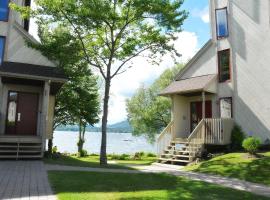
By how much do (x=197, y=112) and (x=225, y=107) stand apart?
8.30 ft

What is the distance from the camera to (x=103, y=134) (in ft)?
58.0

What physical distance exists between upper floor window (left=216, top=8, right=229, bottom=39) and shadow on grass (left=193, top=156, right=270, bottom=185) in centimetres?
862

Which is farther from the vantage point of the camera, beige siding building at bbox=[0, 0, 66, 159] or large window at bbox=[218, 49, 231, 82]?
large window at bbox=[218, 49, 231, 82]

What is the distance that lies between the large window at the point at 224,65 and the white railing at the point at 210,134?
2.98 metres

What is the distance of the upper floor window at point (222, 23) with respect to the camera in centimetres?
1966

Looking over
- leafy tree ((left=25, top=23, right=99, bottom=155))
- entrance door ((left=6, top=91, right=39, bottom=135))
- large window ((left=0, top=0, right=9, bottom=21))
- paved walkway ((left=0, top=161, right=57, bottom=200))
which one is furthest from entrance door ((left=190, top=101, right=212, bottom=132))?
large window ((left=0, top=0, right=9, bottom=21))

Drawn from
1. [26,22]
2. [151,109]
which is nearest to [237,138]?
[26,22]

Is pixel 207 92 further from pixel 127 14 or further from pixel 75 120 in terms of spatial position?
pixel 75 120

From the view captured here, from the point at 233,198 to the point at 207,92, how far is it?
12.3 metres

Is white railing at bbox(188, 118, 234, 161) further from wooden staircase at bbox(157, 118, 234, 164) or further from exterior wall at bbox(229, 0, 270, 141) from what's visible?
exterior wall at bbox(229, 0, 270, 141)

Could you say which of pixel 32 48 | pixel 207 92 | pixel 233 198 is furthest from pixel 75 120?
pixel 233 198

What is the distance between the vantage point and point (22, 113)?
19.4m

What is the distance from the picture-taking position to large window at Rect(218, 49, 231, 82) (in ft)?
63.0

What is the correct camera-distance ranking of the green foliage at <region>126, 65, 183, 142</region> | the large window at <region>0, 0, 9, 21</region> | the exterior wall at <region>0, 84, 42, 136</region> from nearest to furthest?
the exterior wall at <region>0, 84, 42, 136</region>, the large window at <region>0, 0, 9, 21</region>, the green foliage at <region>126, 65, 183, 142</region>
